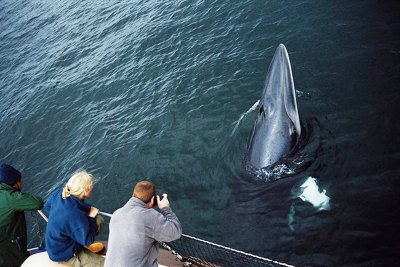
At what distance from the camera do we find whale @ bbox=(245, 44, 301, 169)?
414 inches

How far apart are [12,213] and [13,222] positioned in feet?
1.20

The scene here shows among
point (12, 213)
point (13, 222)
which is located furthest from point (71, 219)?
→ point (13, 222)

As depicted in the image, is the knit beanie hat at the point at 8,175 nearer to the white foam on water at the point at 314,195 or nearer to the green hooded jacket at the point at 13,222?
the green hooded jacket at the point at 13,222

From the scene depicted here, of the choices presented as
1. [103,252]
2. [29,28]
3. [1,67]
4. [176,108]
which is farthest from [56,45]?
[103,252]

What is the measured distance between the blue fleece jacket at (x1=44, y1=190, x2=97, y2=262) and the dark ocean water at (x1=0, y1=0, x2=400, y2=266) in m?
4.58

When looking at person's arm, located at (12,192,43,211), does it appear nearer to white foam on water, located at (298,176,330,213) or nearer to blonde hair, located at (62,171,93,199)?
blonde hair, located at (62,171,93,199)

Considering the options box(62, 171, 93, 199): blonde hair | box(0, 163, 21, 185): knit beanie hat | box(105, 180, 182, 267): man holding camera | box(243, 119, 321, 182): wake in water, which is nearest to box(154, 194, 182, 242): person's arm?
box(105, 180, 182, 267): man holding camera

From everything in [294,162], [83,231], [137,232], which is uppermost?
[137,232]

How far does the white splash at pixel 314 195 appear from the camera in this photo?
9711 mm

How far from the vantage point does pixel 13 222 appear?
8.04 metres

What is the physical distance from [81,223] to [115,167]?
8.04 m

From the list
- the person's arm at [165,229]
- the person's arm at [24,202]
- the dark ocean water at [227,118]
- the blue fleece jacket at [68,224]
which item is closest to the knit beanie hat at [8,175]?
the person's arm at [24,202]

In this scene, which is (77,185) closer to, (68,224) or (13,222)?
(68,224)

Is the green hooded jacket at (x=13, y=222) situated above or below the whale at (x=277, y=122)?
above
